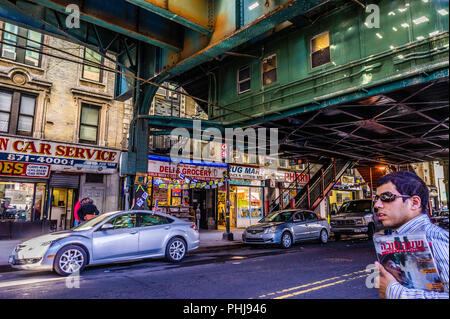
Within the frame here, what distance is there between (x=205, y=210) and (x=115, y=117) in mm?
9124

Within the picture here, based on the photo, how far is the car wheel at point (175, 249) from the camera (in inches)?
375

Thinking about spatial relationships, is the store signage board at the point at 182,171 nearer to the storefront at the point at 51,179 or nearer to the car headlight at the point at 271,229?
the storefront at the point at 51,179

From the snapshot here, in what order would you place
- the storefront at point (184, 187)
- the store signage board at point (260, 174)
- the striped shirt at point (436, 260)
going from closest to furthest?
the striped shirt at point (436, 260), the storefront at point (184, 187), the store signage board at point (260, 174)

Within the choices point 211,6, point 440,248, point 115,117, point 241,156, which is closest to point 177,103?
point 115,117

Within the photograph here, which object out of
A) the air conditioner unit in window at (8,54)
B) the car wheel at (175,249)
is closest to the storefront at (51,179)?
the air conditioner unit in window at (8,54)

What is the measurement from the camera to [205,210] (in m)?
23.0

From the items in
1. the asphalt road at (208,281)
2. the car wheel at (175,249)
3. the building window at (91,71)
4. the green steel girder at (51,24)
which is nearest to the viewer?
the asphalt road at (208,281)

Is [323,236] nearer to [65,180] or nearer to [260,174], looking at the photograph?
[260,174]

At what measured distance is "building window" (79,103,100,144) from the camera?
17.9 metres

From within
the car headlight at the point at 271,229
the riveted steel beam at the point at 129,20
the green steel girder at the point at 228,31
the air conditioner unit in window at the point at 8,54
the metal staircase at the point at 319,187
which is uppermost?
the air conditioner unit in window at the point at 8,54

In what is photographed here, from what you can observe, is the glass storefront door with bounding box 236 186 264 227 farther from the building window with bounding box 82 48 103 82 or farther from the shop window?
the building window with bounding box 82 48 103 82

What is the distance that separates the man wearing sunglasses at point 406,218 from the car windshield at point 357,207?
16.2 metres
